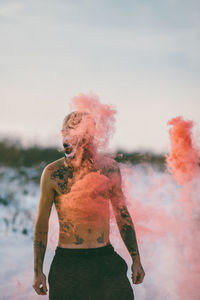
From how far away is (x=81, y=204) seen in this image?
105 inches

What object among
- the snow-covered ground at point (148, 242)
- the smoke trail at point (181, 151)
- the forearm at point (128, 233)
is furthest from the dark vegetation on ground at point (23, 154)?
the forearm at point (128, 233)

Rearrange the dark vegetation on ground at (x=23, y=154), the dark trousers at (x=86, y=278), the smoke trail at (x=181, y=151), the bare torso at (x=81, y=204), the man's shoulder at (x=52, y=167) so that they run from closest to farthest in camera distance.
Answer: the dark trousers at (x=86, y=278) < the bare torso at (x=81, y=204) < the man's shoulder at (x=52, y=167) < the smoke trail at (x=181, y=151) < the dark vegetation on ground at (x=23, y=154)

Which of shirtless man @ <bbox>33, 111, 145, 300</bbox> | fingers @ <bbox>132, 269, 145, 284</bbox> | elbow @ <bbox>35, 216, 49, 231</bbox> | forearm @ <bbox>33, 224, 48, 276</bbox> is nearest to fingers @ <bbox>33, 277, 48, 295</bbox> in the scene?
shirtless man @ <bbox>33, 111, 145, 300</bbox>

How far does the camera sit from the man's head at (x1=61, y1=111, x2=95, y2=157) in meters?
2.74

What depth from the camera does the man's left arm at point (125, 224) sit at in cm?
263

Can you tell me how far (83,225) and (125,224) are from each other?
0.36 metres

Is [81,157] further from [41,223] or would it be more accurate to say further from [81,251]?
[81,251]

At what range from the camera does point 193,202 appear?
168 inches

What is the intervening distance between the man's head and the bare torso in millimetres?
165

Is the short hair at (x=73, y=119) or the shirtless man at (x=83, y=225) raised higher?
the short hair at (x=73, y=119)

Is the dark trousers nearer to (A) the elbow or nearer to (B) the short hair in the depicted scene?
(A) the elbow

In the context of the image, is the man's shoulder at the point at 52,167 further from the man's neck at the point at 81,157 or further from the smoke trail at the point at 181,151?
the smoke trail at the point at 181,151

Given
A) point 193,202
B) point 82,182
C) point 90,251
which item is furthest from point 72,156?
point 193,202

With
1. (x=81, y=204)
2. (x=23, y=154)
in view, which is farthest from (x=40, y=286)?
(x=23, y=154)
